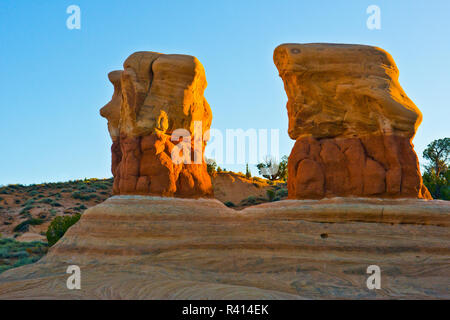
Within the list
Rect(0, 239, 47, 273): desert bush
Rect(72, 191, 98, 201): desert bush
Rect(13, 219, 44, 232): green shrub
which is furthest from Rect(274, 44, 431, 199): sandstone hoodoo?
Rect(72, 191, 98, 201): desert bush

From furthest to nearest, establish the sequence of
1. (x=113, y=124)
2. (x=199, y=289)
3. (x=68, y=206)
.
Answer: (x=68, y=206)
(x=113, y=124)
(x=199, y=289)

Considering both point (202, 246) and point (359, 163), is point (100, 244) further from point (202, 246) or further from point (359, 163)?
point (359, 163)

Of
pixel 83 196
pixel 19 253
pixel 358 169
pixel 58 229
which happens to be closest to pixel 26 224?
pixel 83 196

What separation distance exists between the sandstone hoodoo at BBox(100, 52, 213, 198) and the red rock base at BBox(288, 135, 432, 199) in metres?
3.59

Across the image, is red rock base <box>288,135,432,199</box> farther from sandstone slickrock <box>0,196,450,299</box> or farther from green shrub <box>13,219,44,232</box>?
green shrub <box>13,219,44,232</box>

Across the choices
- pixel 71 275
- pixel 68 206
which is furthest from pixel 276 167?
pixel 71 275

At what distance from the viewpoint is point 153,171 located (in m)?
12.9

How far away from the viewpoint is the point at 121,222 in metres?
11.8

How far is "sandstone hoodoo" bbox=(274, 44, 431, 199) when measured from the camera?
12008mm

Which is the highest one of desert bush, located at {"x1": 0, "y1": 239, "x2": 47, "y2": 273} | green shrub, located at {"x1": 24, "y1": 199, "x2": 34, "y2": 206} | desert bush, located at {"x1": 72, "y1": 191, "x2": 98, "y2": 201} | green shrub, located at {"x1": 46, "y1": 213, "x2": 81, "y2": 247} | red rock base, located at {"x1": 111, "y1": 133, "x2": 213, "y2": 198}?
red rock base, located at {"x1": 111, "y1": 133, "x2": 213, "y2": 198}

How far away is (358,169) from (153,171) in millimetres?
6192

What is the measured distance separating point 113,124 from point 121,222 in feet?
25.1

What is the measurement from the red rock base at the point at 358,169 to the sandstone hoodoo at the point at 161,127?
141 inches
